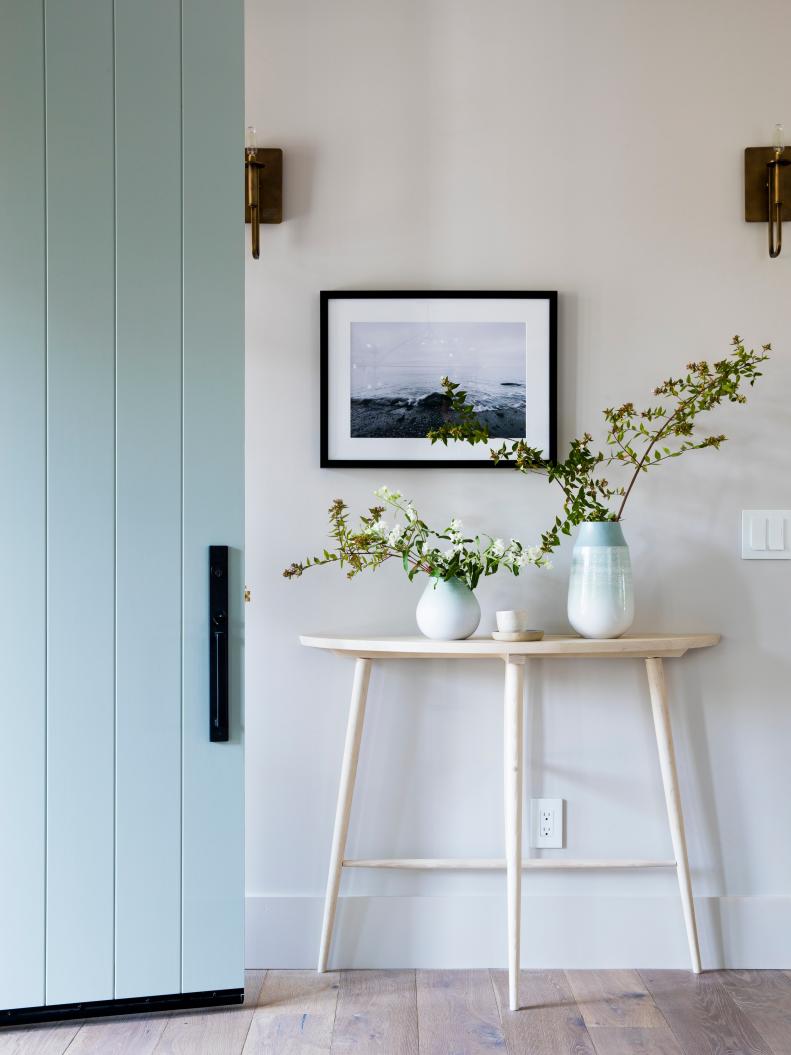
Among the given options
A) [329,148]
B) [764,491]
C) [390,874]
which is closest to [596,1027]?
[390,874]

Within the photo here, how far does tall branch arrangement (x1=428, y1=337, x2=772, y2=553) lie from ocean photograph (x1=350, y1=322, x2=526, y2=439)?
4 centimetres

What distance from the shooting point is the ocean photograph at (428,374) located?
232 centimetres

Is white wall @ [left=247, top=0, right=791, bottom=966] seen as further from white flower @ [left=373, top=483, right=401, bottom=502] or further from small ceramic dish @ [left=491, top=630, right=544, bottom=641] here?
small ceramic dish @ [left=491, top=630, right=544, bottom=641]

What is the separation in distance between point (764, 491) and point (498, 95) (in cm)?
121

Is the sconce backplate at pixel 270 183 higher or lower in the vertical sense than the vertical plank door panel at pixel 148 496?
higher

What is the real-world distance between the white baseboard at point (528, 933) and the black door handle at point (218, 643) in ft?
1.91

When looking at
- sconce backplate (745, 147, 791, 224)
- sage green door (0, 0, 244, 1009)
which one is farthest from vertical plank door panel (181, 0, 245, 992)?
sconce backplate (745, 147, 791, 224)

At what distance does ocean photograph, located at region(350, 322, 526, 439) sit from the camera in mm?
2320

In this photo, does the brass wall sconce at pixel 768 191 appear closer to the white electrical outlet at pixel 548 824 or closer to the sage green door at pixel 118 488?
the sage green door at pixel 118 488

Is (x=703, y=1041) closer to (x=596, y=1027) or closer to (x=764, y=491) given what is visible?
(x=596, y=1027)

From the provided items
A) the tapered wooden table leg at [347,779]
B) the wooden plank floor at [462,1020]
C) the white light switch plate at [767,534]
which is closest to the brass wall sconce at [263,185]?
the tapered wooden table leg at [347,779]

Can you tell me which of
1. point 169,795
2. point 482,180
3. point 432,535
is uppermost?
point 482,180

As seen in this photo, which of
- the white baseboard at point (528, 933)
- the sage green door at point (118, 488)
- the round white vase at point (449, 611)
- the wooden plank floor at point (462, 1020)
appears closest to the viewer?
the wooden plank floor at point (462, 1020)

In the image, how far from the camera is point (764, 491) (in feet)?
7.66
